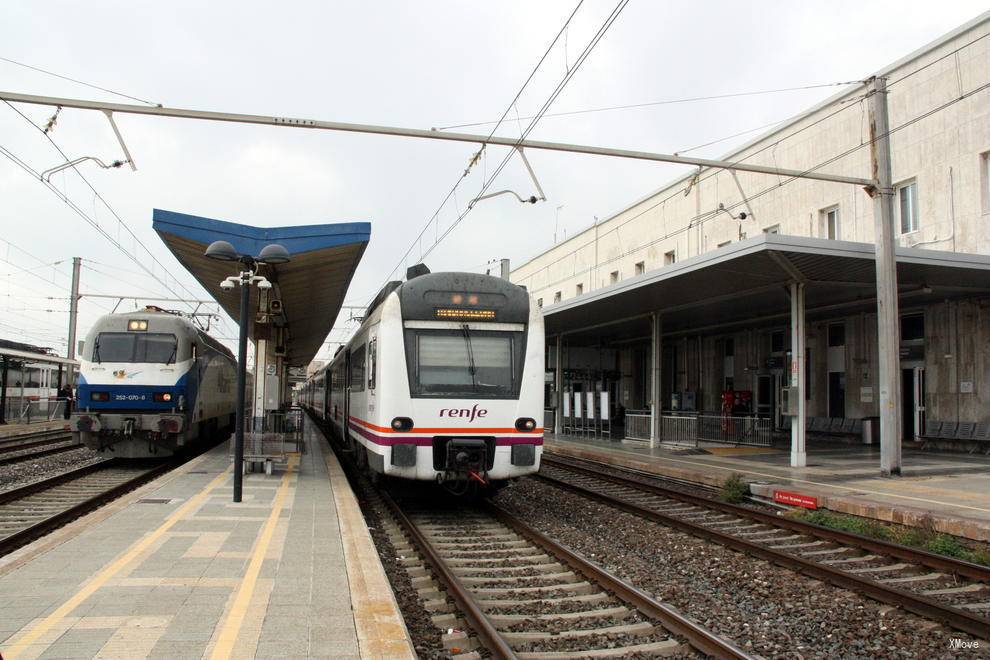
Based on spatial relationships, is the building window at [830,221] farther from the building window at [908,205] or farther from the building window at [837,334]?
the building window at [837,334]

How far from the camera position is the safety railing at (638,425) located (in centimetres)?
2170

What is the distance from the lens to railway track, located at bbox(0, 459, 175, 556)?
8.47 metres

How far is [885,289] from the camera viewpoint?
1301 cm

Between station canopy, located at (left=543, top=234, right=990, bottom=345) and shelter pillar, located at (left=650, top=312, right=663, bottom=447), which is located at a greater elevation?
station canopy, located at (left=543, top=234, right=990, bottom=345)

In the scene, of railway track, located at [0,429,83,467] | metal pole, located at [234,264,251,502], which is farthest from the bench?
railway track, located at [0,429,83,467]

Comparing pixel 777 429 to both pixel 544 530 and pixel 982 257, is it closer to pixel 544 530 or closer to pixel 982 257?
pixel 982 257

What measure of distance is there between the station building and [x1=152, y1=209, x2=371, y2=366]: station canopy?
615cm

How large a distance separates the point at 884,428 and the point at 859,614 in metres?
8.16

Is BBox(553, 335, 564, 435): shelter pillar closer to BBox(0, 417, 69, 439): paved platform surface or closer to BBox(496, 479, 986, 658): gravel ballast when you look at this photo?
BBox(496, 479, 986, 658): gravel ballast

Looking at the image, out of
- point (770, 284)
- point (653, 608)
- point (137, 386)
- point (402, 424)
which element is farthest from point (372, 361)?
point (770, 284)

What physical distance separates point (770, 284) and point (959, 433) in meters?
6.24

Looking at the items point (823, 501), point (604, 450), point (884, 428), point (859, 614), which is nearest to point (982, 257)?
point (884, 428)

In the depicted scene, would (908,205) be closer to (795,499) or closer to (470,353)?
(795,499)

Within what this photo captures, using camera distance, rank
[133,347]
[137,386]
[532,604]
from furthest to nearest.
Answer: [133,347] → [137,386] → [532,604]
